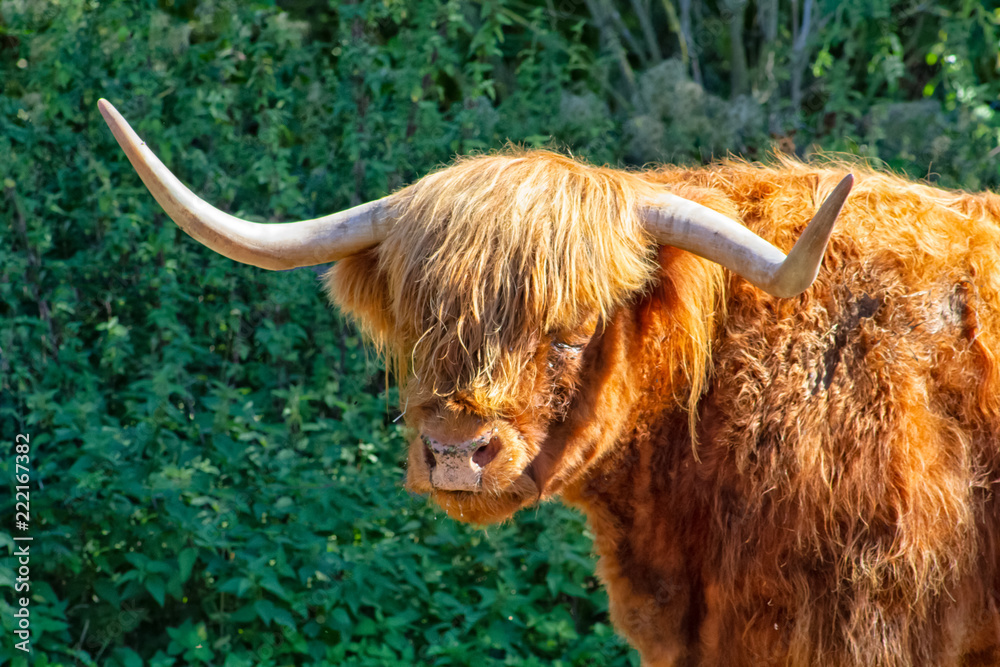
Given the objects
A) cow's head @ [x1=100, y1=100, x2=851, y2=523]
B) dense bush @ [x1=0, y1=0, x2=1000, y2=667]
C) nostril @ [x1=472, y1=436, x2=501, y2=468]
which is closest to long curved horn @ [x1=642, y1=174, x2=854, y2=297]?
cow's head @ [x1=100, y1=100, x2=851, y2=523]

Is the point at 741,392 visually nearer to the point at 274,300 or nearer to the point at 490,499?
the point at 490,499

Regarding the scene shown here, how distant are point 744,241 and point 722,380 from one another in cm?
41

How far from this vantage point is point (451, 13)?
5.34 metres

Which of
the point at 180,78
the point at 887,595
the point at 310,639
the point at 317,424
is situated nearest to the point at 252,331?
the point at 317,424

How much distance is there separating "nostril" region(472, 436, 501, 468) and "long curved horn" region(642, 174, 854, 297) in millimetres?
679

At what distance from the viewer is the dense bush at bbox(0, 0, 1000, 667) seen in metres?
3.89

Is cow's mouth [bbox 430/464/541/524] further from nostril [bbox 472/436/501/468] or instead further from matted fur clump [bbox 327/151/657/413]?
matted fur clump [bbox 327/151/657/413]

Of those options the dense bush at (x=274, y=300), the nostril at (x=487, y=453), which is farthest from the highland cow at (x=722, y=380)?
the dense bush at (x=274, y=300)

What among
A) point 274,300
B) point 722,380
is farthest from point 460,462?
point 274,300

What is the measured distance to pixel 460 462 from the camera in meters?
2.25

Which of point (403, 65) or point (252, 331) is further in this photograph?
point (403, 65)

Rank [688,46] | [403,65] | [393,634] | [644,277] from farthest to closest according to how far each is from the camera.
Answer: [688,46] → [403,65] → [393,634] → [644,277]

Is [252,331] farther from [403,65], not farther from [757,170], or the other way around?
[757,170]

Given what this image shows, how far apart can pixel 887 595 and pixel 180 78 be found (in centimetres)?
453
